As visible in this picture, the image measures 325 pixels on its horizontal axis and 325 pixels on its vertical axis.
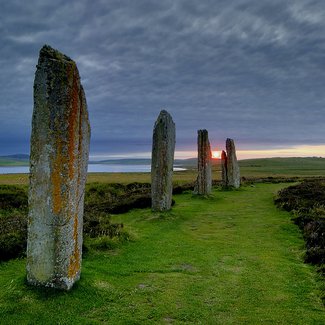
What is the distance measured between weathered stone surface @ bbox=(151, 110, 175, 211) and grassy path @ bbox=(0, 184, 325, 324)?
13.9 ft

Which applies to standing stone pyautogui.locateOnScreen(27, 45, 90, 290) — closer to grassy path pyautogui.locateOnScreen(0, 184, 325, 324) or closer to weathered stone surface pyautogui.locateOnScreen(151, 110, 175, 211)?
grassy path pyautogui.locateOnScreen(0, 184, 325, 324)

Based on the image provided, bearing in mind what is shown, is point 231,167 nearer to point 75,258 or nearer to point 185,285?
point 185,285

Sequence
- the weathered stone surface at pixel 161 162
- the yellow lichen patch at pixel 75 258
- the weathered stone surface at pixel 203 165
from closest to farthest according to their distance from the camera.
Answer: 1. the yellow lichen patch at pixel 75 258
2. the weathered stone surface at pixel 161 162
3. the weathered stone surface at pixel 203 165

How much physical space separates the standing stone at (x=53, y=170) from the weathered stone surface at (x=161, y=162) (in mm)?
11344

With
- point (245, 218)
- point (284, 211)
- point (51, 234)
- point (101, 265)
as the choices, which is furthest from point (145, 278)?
point (284, 211)

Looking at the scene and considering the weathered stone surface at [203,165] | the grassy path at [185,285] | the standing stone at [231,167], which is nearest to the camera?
the grassy path at [185,285]

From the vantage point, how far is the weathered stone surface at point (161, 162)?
20062mm

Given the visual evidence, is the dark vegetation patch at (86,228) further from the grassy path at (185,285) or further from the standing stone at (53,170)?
the standing stone at (53,170)

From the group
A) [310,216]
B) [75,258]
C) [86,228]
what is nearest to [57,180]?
[75,258]

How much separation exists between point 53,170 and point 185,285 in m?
4.41

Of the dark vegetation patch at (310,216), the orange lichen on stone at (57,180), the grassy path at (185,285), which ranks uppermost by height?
the orange lichen on stone at (57,180)

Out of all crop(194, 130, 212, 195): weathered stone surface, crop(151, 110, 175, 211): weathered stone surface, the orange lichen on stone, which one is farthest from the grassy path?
crop(194, 130, 212, 195): weathered stone surface

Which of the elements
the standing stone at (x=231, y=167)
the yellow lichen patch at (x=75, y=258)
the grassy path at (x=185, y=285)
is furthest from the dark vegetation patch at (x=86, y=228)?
the standing stone at (x=231, y=167)

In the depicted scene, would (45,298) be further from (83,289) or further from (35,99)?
(35,99)
